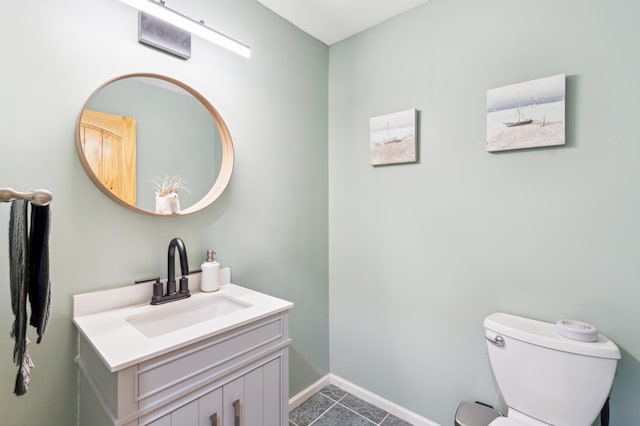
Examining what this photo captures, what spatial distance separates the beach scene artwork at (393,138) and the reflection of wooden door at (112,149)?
1305mm

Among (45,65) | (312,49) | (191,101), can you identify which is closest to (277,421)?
(191,101)

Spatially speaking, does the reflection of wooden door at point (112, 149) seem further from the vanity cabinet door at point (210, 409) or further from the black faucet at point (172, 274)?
the vanity cabinet door at point (210, 409)

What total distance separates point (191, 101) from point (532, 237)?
5.70 feet

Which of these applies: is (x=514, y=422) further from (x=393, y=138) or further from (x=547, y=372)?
(x=393, y=138)

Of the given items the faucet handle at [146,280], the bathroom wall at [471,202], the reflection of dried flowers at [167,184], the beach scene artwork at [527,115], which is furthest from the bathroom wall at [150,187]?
the beach scene artwork at [527,115]

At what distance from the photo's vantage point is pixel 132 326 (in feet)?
3.59

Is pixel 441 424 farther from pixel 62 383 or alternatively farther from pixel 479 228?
pixel 62 383

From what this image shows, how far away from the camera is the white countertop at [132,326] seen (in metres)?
0.89

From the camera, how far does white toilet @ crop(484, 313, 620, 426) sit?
1.12 meters

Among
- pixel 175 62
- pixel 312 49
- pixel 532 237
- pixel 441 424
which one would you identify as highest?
pixel 312 49

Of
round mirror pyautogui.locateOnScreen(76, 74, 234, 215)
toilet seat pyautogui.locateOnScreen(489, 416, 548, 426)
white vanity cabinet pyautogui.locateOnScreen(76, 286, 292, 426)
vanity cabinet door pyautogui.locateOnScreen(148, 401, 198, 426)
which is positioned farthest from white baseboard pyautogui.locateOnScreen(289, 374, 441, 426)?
round mirror pyautogui.locateOnScreen(76, 74, 234, 215)

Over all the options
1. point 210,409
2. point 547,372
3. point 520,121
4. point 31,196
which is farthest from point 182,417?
point 520,121

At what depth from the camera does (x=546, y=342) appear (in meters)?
1.20

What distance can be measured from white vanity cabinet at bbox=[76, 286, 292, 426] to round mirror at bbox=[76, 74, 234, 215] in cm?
56
